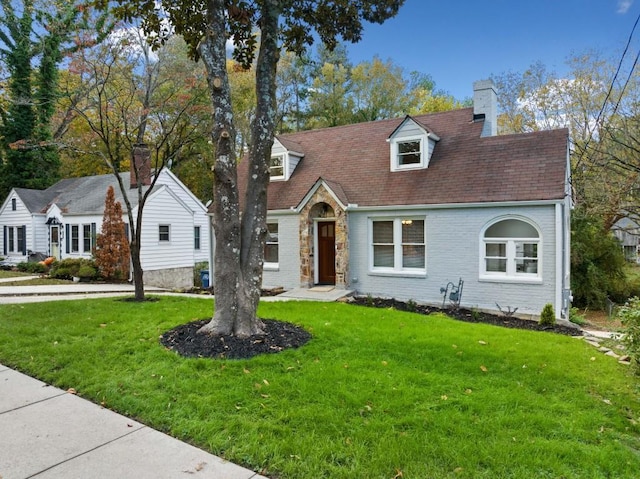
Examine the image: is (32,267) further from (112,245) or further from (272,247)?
(272,247)

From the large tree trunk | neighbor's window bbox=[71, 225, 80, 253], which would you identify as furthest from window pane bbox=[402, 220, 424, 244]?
neighbor's window bbox=[71, 225, 80, 253]

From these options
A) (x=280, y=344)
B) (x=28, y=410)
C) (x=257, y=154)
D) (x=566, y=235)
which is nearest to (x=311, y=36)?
(x=257, y=154)

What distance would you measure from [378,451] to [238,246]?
3836mm

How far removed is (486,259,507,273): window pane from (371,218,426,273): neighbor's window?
76.1 inches

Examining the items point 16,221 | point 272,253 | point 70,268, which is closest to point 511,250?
point 272,253

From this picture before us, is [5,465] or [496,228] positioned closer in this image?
[5,465]

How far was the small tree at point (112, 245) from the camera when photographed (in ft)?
55.6

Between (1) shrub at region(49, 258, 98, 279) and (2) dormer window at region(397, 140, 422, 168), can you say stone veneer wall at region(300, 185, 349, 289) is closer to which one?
(2) dormer window at region(397, 140, 422, 168)

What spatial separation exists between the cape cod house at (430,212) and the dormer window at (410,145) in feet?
0.11

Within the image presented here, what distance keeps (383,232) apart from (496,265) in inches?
144

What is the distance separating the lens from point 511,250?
→ 11.2 m

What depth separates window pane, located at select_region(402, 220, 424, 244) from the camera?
1265 cm

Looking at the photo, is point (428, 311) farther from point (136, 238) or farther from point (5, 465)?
point (5, 465)

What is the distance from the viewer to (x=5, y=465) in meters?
3.08
